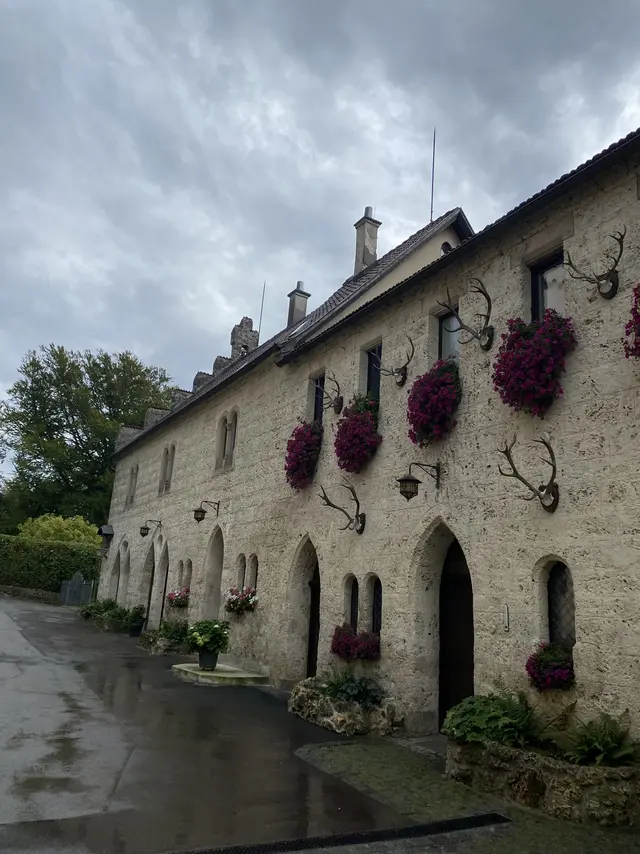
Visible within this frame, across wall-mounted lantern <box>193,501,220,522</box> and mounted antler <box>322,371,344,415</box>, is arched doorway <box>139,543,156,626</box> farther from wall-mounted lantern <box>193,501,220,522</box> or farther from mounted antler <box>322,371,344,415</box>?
mounted antler <box>322,371,344,415</box>

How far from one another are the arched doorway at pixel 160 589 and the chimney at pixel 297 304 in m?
8.02

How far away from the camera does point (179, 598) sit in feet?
57.3

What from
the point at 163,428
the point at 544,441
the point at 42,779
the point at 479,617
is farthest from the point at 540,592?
the point at 163,428

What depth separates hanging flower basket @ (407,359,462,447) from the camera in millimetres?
9000

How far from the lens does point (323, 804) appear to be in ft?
19.2

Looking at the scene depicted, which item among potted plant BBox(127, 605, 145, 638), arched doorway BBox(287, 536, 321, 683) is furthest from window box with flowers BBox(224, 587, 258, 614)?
potted plant BBox(127, 605, 145, 638)

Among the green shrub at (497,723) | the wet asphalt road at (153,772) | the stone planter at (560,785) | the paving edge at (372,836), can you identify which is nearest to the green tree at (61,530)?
the wet asphalt road at (153,772)

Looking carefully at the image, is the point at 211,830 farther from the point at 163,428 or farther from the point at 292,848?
the point at 163,428

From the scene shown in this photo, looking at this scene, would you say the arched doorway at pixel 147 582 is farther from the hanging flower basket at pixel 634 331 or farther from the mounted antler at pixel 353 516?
the hanging flower basket at pixel 634 331

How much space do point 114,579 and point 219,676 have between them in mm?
14775

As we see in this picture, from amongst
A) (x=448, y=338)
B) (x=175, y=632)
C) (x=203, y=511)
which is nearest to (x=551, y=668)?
(x=448, y=338)

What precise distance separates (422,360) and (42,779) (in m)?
7.24

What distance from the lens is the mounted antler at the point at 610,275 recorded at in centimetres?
709

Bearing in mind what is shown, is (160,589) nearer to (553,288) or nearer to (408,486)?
(408,486)
